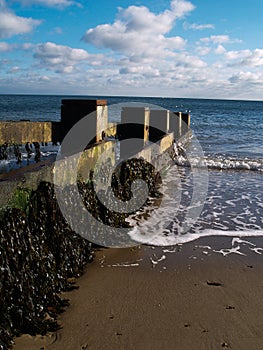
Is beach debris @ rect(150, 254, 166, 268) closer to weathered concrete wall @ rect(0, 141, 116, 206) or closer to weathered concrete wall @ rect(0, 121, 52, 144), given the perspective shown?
weathered concrete wall @ rect(0, 141, 116, 206)

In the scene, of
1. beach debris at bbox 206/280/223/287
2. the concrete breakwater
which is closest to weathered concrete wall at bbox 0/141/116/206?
the concrete breakwater

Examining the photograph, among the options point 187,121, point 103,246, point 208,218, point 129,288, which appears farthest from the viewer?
point 187,121

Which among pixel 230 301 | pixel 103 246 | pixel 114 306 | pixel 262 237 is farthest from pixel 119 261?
pixel 262 237

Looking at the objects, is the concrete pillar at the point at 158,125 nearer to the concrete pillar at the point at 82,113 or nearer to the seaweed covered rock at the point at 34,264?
the concrete pillar at the point at 82,113

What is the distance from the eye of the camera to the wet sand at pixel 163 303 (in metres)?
2.58

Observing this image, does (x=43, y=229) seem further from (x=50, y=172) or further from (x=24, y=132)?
(x=24, y=132)

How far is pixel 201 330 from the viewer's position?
2717 mm

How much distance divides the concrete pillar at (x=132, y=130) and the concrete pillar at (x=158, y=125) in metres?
2.94

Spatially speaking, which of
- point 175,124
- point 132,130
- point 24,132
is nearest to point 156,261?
point 24,132

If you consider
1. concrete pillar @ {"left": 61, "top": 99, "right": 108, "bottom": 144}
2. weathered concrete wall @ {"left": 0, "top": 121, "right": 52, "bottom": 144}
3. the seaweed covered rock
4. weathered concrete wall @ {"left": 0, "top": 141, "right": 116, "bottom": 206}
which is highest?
concrete pillar @ {"left": 61, "top": 99, "right": 108, "bottom": 144}

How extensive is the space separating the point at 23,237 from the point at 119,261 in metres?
1.41

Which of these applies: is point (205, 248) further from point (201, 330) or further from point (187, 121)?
point (187, 121)

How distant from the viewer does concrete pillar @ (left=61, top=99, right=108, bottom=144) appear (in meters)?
4.21

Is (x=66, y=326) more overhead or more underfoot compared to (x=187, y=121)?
more underfoot
